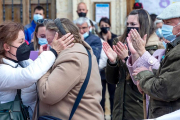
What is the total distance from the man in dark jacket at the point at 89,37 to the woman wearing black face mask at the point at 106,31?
2.77ft

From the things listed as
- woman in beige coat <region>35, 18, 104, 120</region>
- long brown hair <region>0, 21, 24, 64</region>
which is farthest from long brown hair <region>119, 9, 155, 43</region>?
long brown hair <region>0, 21, 24, 64</region>

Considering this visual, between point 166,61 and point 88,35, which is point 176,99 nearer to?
point 166,61

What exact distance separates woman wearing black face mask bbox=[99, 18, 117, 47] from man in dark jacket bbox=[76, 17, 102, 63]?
33.2 inches

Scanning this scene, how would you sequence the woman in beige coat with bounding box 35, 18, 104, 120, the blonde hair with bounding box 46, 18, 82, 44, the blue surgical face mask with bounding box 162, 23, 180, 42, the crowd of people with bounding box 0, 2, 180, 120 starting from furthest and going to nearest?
the blonde hair with bounding box 46, 18, 82, 44 → the blue surgical face mask with bounding box 162, 23, 180, 42 → the woman in beige coat with bounding box 35, 18, 104, 120 → the crowd of people with bounding box 0, 2, 180, 120

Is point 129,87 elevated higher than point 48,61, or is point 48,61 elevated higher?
point 48,61

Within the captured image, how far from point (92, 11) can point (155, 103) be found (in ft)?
17.1

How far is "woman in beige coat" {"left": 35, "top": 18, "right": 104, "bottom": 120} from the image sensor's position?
10.7 feet

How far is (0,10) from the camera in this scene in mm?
8383

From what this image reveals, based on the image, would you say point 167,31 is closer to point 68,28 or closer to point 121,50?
point 121,50

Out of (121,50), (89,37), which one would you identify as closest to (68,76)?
(121,50)

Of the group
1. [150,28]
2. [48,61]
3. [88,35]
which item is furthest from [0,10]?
[48,61]

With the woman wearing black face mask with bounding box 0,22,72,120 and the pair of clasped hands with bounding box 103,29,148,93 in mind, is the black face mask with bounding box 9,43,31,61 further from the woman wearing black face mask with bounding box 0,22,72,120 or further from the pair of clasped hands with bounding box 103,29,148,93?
the pair of clasped hands with bounding box 103,29,148,93

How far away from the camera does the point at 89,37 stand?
21.9 ft

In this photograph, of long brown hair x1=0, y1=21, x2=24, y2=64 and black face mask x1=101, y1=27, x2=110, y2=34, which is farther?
black face mask x1=101, y1=27, x2=110, y2=34
